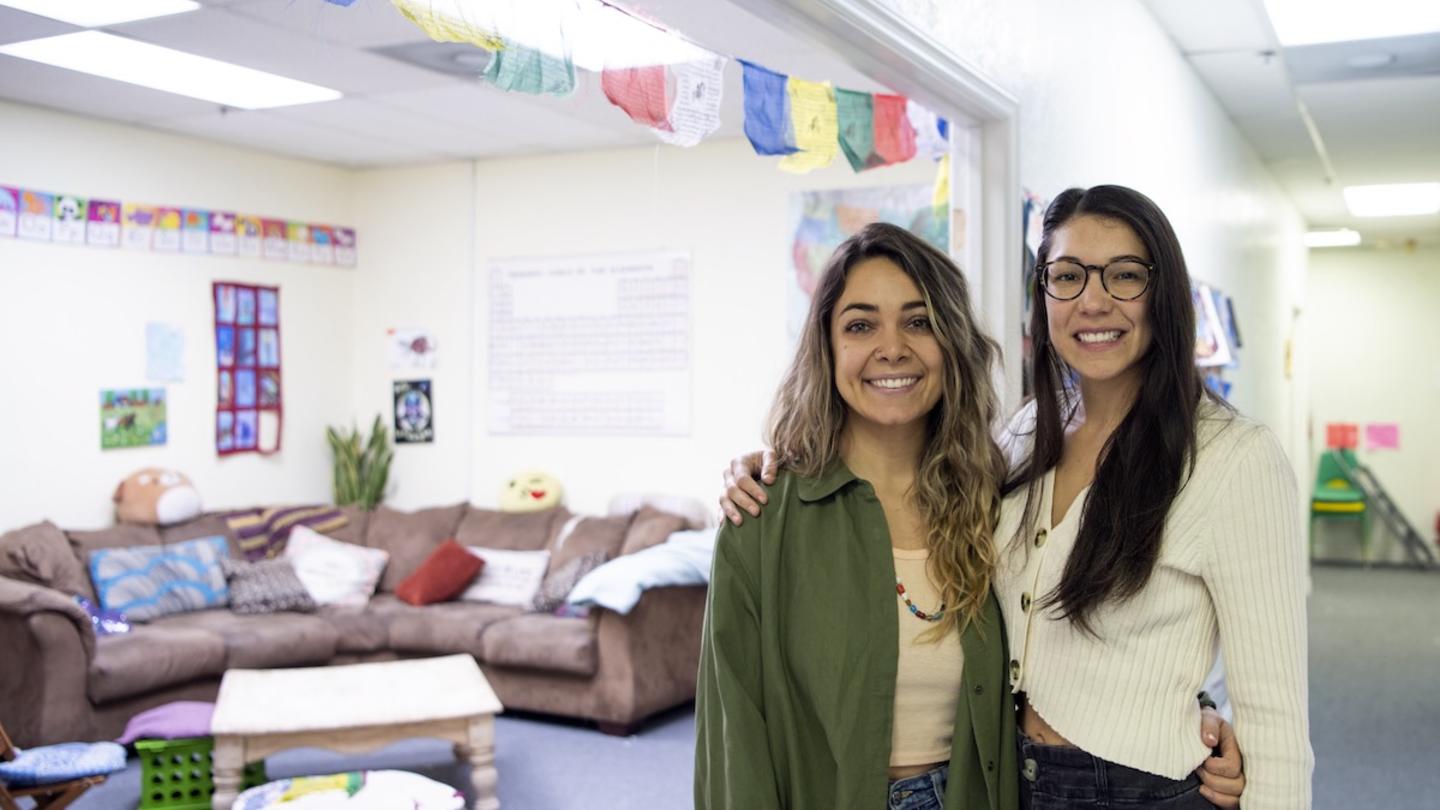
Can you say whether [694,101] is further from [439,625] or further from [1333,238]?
[1333,238]

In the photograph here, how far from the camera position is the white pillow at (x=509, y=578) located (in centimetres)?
628

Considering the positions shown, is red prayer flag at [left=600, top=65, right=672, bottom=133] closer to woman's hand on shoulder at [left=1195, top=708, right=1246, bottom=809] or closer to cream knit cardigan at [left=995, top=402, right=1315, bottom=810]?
cream knit cardigan at [left=995, top=402, right=1315, bottom=810]

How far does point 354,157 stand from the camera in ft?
23.2

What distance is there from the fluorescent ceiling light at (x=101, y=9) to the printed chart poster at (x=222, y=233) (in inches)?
89.0

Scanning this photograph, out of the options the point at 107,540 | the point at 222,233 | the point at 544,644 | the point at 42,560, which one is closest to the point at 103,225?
the point at 222,233

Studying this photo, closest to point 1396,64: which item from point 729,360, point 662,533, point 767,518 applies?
point 729,360

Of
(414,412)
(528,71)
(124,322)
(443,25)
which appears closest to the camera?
(443,25)

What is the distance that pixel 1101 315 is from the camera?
191 cm

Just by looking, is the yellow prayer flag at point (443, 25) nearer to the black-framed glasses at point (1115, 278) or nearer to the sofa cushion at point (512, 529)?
the black-framed glasses at point (1115, 278)

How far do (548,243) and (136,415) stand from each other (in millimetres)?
2117

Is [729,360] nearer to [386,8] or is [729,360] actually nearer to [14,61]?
[386,8]

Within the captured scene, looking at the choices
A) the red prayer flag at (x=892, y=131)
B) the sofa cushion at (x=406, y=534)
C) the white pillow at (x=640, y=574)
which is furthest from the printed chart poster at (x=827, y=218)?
the red prayer flag at (x=892, y=131)

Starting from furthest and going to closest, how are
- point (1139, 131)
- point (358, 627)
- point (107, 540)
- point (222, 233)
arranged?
point (222, 233)
point (358, 627)
point (107, 540)
point (1139, 131)

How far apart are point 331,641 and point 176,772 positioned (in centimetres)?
145
